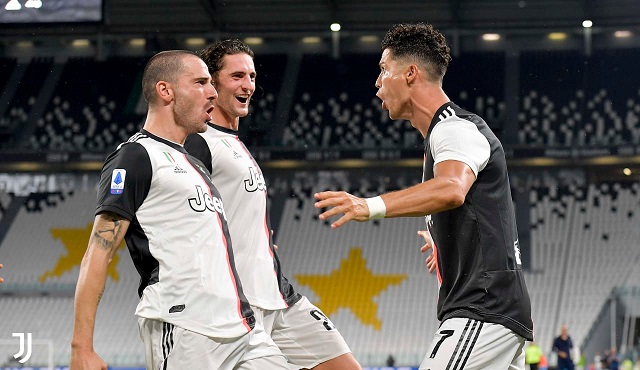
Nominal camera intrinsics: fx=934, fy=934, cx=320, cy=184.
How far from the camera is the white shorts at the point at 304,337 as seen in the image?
4977mm

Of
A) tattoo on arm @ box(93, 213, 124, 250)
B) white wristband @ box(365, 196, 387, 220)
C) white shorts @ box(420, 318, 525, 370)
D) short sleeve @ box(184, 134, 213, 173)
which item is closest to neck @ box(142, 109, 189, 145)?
tattoo on arm @ box(93, 213, 124, 250)

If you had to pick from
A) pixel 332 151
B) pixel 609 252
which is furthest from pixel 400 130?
pixel 609 252

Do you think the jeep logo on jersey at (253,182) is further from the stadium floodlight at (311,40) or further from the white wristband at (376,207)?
the stadium floodlight at (311,40)

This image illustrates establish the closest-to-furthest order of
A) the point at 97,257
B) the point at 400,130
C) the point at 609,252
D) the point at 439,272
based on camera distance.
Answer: the point at 97,257
the point at 439,272
the point at 609,252
the point at 400,130

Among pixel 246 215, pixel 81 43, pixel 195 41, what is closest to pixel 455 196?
pixel 246 215

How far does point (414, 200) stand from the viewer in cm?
347

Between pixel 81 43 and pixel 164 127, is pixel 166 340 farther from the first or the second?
pixel 81 43

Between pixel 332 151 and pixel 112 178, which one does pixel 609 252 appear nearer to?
pixel 332 151

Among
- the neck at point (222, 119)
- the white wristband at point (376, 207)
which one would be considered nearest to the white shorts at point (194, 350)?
the white wristband at point (376, 207)

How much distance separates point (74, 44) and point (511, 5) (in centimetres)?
1310

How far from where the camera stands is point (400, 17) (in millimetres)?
26781

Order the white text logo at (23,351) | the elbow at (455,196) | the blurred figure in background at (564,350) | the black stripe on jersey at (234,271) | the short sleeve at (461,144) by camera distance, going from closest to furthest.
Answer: the elbow at (455,196) < the short sleeve at (461,144) < the black stripe on jersey at (234,271) < the blurred figure in background at (564,350) < the white text logo at (23,351)

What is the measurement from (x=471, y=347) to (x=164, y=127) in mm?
1595

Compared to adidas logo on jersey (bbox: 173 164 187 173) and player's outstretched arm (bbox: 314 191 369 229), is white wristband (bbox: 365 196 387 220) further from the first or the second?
adidas logo on jersey (bbox: 173 164 187 173)
